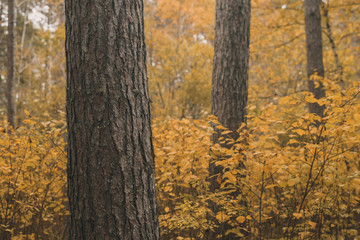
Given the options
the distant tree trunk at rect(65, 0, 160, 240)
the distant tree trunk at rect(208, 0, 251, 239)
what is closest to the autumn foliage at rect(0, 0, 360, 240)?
the distant tree trunk at rect(208, 0, 251, 239)

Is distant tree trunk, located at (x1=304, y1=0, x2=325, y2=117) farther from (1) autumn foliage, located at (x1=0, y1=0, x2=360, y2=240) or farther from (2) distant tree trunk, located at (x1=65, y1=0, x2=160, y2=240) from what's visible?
(2) distant tree trunk, located at (x1=65, y1=0, x2=160, y2=240)

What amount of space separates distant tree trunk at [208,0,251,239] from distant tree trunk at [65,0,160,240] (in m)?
1.63

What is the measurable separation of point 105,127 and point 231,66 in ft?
6.55

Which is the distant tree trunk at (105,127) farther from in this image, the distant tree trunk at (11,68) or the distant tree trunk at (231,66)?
the distant tree trunk at (11,68)

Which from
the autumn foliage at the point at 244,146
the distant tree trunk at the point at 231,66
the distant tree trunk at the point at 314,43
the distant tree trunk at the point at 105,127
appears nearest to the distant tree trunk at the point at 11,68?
the autumn foliage at the point at 244,146

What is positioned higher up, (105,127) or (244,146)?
(105,127)

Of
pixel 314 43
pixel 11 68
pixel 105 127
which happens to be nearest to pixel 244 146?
pixel 105 127

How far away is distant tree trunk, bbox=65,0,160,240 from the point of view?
141cm

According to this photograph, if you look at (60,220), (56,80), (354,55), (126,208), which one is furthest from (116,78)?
(56,80)

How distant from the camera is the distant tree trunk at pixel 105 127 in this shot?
1411mm

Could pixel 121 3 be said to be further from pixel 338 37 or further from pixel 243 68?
pixel 338 37

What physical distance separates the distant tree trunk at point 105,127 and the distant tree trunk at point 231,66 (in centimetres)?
163

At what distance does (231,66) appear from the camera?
3014 millimetres

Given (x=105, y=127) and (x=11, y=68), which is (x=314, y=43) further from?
(x=11, y=68)
